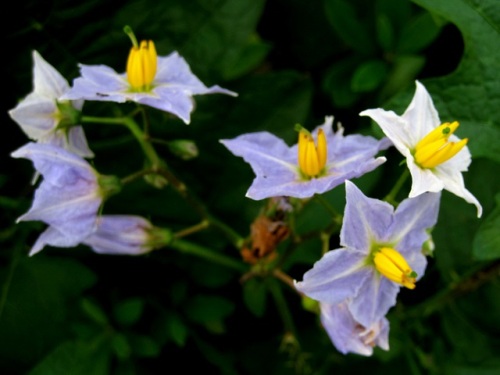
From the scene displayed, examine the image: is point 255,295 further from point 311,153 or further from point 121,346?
point 311,153

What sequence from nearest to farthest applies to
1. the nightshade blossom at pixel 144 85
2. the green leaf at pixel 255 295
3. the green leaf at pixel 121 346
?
1. the nightshade blossom at pixel 144 85
2. the green leaf at pixel 121 346
3. the green leaf at pixel 255 295

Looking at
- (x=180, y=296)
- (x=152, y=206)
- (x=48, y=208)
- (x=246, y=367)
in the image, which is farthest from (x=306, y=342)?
(x=48, y=208)

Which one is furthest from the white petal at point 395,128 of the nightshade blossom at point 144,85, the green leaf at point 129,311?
the green leaf at point 129,311

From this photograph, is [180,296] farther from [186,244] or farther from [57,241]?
[57,241]

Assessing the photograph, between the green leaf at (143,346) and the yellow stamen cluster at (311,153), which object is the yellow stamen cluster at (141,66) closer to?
the yellow stamen cluster at (311,153)

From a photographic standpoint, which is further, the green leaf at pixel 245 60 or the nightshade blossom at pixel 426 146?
the green leaf at pixel 245 60

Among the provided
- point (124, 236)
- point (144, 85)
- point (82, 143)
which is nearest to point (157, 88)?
point (144, 85)
